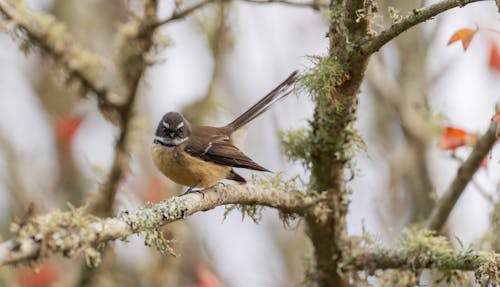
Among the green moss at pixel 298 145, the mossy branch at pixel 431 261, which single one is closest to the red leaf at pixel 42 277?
the green moss at pixel 298 145

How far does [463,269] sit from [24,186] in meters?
4.71

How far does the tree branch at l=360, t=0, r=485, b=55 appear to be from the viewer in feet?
9.13

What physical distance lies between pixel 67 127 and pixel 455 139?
179 inches

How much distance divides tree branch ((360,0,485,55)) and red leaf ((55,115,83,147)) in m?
4.83

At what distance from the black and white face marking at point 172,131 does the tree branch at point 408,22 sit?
2134 millimetres

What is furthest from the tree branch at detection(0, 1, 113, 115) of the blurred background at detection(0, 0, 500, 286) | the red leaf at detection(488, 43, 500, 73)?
the red leaf at detection(488, 43, 500, 73)

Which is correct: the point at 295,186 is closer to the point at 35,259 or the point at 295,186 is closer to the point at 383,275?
the point at 383,275

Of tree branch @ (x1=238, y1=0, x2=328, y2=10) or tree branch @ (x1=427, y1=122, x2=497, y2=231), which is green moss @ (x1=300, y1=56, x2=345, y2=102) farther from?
tree branch @ (x1=238, y1=0, x2=328, y2=10)

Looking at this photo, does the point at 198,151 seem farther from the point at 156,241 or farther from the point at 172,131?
the point at 156,241

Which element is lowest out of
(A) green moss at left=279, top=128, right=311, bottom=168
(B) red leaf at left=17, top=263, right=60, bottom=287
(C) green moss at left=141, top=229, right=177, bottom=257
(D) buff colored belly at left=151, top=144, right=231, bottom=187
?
(C) green moss at left=141, top=229, right=177, bottom=257

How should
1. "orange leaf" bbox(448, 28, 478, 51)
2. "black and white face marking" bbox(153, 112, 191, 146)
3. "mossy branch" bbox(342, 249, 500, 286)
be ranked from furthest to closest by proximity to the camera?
"black and white face marking" bbox(153, 112, 191, 146), "orange leaf" bbox(448, 28, 478, 51), "mossy branch" bbox(342, 249, 500, 286)

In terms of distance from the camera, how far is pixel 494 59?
20.6 feet

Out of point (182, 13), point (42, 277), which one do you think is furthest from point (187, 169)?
point (42, 277)

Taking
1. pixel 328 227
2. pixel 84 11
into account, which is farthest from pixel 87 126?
pixel 328 227
